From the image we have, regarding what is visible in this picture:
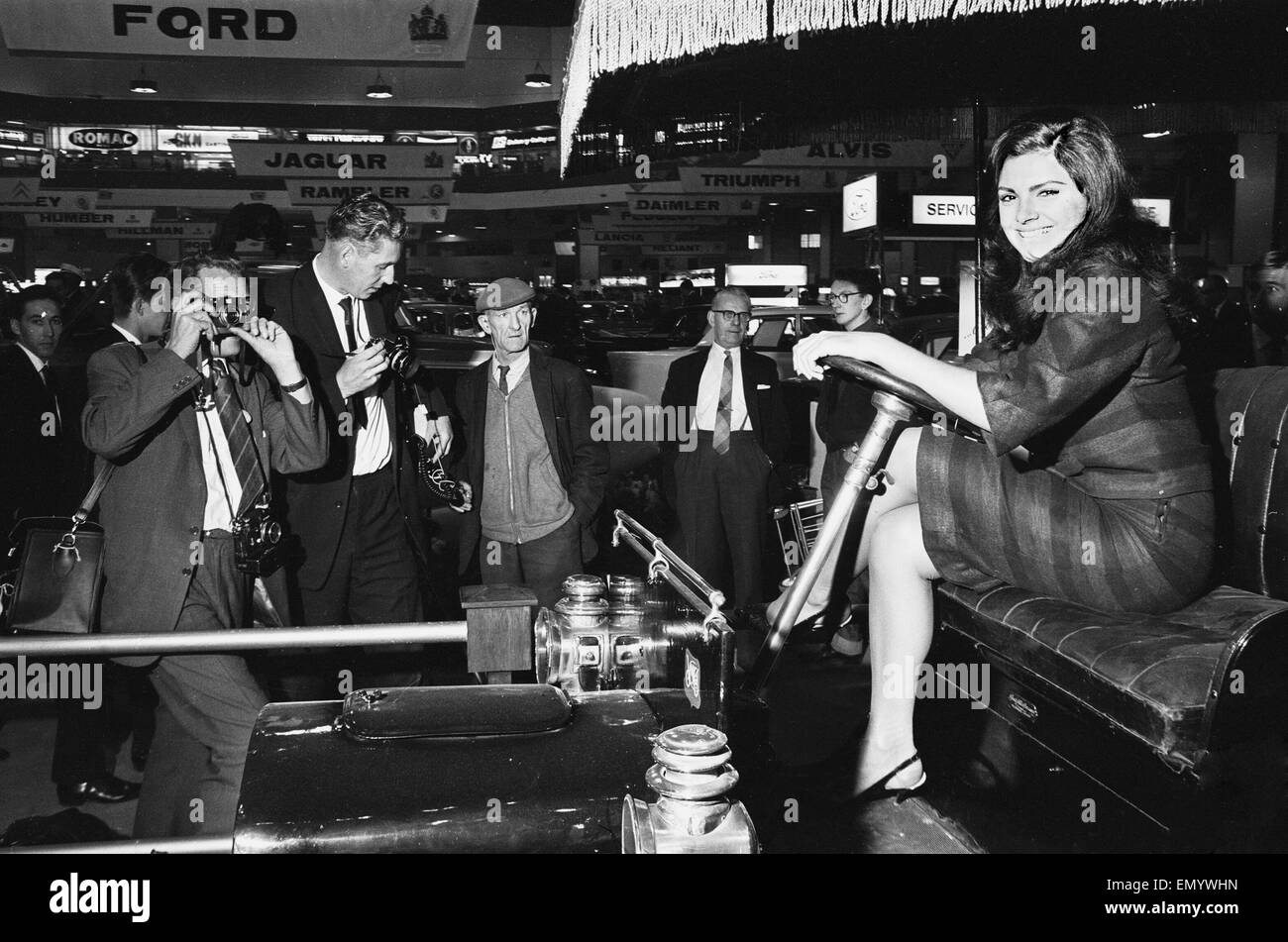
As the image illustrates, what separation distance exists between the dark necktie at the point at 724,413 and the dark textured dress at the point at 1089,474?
3.82m

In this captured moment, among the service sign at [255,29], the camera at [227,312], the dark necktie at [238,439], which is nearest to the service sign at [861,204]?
the service sign at [255,29]

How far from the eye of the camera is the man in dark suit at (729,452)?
663 cm

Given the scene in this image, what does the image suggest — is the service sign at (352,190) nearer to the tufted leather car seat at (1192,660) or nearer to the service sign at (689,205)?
the service sign at (689,205)

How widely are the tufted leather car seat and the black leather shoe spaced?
3.32m

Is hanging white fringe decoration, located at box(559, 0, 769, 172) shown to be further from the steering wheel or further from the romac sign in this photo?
the romac sign

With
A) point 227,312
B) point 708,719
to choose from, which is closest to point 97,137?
point 227,312

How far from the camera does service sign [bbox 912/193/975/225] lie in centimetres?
869

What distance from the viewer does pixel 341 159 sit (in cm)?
1562

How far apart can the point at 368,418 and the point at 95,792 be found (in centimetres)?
187

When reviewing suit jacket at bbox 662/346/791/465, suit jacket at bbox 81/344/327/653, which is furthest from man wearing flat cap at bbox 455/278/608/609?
suit jacket at bbox 662/346/791/465

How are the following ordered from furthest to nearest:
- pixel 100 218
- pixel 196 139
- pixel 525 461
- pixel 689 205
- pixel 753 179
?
pixel 196 139 → pixel 100 218 → pixel 689 205 → pixel 753 179 → pixel 525 461

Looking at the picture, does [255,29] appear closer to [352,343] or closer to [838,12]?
[352,343]
